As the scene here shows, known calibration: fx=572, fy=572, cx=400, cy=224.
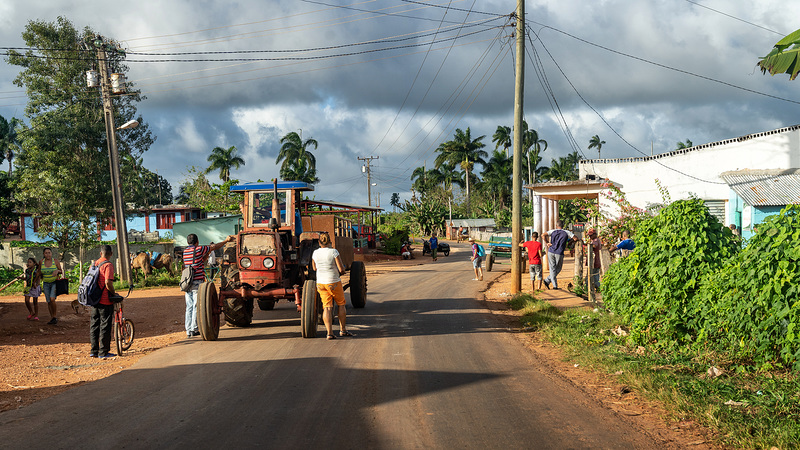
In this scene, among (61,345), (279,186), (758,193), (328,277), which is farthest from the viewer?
(758,193)

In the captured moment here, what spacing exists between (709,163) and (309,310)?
1778cm

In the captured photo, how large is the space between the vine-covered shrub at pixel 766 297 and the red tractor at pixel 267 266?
6.31 meters

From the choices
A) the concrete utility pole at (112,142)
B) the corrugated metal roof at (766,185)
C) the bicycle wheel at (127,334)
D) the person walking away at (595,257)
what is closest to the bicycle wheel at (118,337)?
the bicycle wheel at (127,334)

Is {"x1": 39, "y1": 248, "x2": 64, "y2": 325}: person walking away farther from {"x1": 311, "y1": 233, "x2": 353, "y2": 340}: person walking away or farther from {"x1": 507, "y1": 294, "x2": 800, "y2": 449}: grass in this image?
{"x1": 507, "y1": 294, "x2": 800, "y2": 449}: grass

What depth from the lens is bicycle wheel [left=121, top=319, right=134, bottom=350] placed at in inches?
394

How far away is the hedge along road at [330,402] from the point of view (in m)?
5.05

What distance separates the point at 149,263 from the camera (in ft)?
78.1

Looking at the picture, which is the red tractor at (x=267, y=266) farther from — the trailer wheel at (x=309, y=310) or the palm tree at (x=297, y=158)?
the palm tree at (x=297, y=158)

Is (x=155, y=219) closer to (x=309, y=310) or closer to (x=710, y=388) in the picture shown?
(x=309, y=310)

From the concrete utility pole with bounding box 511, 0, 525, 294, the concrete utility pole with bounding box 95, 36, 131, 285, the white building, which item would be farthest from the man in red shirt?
the white building

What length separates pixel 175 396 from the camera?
21.2 feet

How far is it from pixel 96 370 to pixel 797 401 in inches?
348

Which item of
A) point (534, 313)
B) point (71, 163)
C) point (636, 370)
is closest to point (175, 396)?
point (636, 370)

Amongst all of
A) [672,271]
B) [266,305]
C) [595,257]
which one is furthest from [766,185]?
Answer: [266,305]
